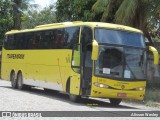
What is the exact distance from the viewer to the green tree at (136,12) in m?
26.3

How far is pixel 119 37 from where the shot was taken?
18.6 meters

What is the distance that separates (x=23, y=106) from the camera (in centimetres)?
1579

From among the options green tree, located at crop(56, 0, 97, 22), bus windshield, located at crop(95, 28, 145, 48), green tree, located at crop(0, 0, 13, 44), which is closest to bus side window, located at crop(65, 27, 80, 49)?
bus windshield, located at crop(95, 28, 145, 48)

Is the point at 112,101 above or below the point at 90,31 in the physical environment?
below

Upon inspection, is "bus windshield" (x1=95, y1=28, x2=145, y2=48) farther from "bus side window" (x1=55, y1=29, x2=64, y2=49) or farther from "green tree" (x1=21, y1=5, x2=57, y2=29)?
"green tree" (x1=21, y1=5, x2=57, y2=29)

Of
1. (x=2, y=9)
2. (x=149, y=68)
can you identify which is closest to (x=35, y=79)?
(x=149, y=68)

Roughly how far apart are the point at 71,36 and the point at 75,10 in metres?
14.4

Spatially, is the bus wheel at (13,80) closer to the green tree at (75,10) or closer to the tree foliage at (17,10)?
the green tree at (75,10)

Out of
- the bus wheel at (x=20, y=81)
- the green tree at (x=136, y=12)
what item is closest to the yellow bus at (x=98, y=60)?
the bus wheel at (x=20, y=81)

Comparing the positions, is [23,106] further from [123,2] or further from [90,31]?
[123,2]

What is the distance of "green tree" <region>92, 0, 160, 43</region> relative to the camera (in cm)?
2633

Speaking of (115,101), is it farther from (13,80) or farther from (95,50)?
(13,80)

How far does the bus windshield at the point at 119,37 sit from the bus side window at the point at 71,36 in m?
1.28

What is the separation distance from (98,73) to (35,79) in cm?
654
